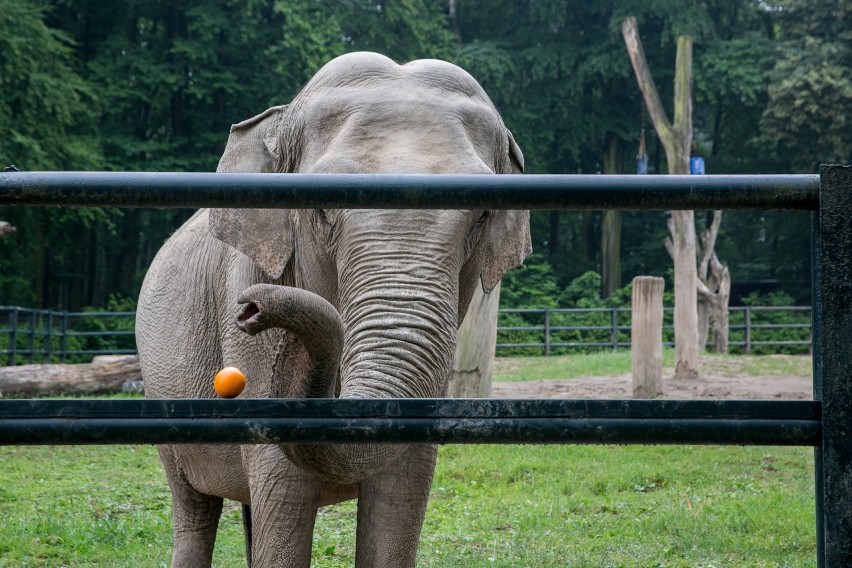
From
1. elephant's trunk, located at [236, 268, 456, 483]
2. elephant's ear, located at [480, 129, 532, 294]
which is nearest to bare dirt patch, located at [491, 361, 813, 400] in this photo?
elephant's ear, located at [480, 129, 532, 294]

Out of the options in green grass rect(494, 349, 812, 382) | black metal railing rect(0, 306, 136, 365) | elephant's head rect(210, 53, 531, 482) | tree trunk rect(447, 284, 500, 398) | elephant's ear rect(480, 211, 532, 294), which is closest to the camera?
elephant's head rect(210, 53, 531, 482)

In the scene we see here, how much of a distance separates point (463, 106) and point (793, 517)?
14.5 ft

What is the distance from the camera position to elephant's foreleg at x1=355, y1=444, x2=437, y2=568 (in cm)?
369

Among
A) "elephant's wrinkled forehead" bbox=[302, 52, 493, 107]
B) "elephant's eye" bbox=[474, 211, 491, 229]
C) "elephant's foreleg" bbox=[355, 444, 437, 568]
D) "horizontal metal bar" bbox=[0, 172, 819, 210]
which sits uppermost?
"elephant's wrinkled forehead" bbox=[302, 52, 493, 107]

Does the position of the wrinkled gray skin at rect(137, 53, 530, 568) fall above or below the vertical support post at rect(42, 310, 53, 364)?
above

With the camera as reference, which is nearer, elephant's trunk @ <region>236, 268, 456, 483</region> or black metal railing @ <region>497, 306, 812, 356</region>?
elephant's trunk @ <region>236, 268, 456, 483</region>

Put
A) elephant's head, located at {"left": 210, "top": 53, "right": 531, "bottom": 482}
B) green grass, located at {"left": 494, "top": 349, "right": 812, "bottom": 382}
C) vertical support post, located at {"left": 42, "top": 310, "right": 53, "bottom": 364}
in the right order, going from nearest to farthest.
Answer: elephant's head, located at {"left": 210, "top": 53, "right": 531, "bottom": 482} → green grass, located at {"left": 494, "top": 349, "right": 812, "bottom": 382} → vertical support post, located at {"left": 42, "top": 310, "right": 53, "bottom": 364}

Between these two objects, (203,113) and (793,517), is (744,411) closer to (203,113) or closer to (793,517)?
(793,517)

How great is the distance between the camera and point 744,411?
4.77 feet

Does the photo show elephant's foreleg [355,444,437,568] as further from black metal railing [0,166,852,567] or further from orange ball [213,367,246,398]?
black metal railing [0,166,852,567]

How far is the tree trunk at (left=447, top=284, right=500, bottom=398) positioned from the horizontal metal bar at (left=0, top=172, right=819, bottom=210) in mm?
7983

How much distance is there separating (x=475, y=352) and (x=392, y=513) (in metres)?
5.89

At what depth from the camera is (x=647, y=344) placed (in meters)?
13.1

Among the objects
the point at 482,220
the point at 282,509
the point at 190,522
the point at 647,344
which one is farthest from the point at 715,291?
the point at 282,509
